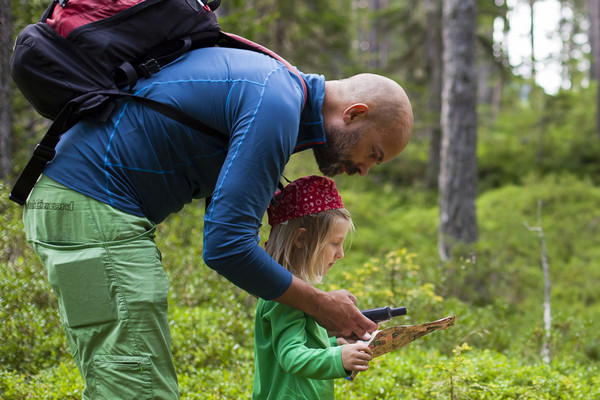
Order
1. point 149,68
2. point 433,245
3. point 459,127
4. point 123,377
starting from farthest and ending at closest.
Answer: point 433,245 → point 459,127 → point 149,68 → point 123,377

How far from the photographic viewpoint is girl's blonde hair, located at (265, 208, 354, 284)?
8.38 feet

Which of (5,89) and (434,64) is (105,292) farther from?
(434,64)

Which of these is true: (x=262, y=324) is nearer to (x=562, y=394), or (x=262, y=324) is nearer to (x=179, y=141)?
(x=179, y=141)

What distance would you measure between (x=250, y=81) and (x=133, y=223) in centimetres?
72

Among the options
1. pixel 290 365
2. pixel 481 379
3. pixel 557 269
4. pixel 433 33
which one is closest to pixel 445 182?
pixel 557 269

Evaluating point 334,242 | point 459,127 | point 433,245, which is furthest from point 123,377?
point 433,245

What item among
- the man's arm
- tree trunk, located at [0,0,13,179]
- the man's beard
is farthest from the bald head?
tree trunk, located at [0,0,13,179]

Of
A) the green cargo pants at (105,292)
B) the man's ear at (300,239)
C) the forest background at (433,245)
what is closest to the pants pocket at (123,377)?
the green cargo pants at (105,292)

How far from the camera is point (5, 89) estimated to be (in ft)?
18.0

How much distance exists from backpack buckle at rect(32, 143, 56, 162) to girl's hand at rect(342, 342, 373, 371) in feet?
4.52

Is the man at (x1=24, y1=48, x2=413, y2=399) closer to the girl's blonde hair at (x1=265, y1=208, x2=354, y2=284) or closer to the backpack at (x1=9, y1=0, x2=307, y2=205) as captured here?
the backpack at (x1=9, y1=0, x2=307, y2=205)

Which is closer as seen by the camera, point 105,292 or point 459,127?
point 105,292

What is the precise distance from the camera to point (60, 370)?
3.83 meters

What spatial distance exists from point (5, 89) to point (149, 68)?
4.10 metres
